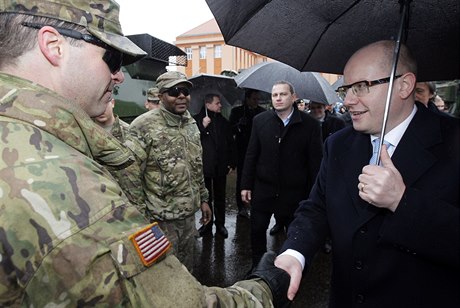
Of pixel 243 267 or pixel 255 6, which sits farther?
pixel 243 267

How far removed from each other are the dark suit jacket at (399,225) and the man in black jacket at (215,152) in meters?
3.32

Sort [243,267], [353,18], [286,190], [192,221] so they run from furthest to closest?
[243,267] → [286,190] → [192,221] → [353,18]

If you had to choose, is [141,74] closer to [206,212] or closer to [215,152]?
[215,152]

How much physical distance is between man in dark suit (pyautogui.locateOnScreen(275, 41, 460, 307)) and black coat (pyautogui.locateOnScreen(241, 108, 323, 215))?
1.94 m

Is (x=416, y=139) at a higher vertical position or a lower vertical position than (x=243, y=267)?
higher

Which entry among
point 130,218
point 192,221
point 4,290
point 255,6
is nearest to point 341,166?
point 255,6

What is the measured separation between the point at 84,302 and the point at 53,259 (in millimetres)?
144

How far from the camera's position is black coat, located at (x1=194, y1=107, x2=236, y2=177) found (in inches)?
207

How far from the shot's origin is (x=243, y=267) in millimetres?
4375

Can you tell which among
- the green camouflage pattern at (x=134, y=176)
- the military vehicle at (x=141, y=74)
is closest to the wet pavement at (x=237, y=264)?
the green camouflage pattern at (x=134, y=176)

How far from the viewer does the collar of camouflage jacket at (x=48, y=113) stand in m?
1.02

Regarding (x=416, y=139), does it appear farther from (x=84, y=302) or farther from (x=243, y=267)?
(x=243, y=267)

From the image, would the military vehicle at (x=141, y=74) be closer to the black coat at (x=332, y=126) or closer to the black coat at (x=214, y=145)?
the black coat at (x=214, y=145)

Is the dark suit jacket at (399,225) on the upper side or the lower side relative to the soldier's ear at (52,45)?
lower
